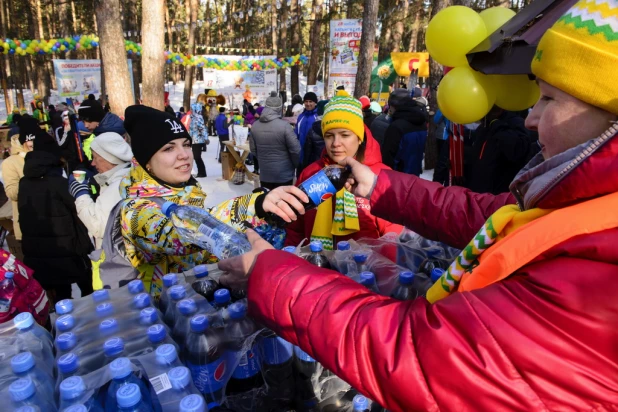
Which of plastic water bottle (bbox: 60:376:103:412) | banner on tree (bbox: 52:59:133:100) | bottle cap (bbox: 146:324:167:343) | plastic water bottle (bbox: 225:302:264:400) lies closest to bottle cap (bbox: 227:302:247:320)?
plastic water bottle (bbox: 225:302:264:400)

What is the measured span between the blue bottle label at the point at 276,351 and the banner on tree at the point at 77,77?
703 inches

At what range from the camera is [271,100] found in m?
6.91

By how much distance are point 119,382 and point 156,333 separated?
22 centimetres

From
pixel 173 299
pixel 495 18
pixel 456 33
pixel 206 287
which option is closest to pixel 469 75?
pixel 456 33

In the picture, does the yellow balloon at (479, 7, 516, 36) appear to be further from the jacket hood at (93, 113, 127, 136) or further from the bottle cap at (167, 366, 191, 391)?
the jacket hood at (93, 113, 127, 136)

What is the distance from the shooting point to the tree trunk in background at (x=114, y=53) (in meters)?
7.00

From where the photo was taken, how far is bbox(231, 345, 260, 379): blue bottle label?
4.24ft

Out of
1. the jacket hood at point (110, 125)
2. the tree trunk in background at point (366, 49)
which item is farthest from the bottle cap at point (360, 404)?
the tree trunk in background at point (366, 49)

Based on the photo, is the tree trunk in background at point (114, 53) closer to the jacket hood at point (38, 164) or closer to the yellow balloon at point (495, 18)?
the jacket hood at point (38, 164)

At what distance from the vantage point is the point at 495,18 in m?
2.97

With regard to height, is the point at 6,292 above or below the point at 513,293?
below

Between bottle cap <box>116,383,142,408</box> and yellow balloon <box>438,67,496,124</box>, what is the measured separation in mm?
2770

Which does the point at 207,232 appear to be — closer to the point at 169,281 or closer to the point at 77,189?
the point at 169,281

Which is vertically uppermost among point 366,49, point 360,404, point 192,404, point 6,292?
point 366,49
